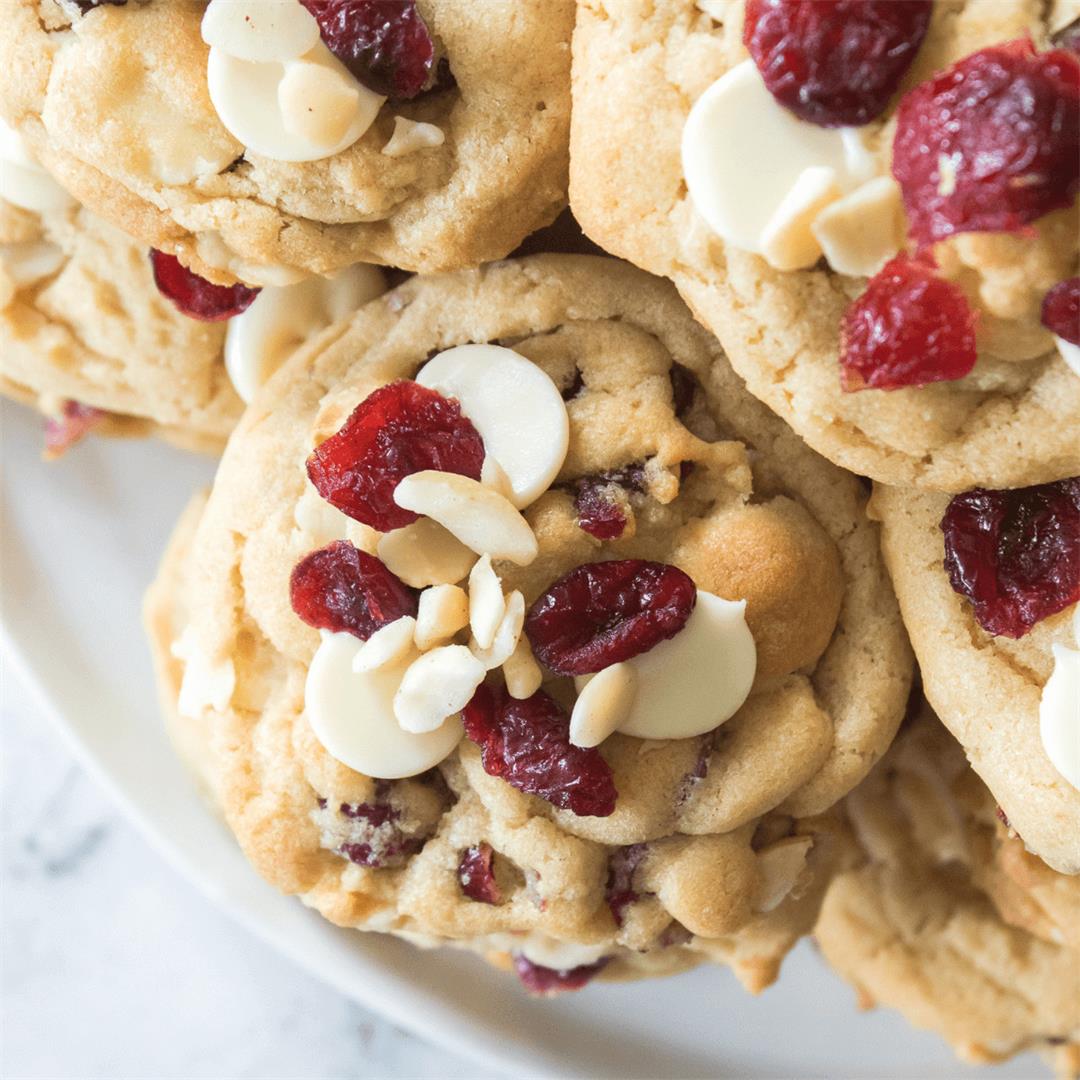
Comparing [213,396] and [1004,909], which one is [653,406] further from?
[1004,909]

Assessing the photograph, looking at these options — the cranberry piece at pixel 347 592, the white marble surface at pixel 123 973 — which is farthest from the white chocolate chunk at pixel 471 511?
the white marble surface at pixel 123 973

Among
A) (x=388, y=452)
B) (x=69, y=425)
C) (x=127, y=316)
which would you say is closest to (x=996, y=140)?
(x=388, y=452)

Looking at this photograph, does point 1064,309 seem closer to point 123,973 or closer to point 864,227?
point 864,227

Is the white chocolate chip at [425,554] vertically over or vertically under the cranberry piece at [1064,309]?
under

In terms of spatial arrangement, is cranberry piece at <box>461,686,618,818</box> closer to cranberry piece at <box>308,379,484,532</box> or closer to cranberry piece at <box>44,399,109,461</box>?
cranberry piece at <box>308,379,484,532</box>

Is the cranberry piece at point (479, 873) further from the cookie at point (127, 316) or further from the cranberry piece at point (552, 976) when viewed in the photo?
the cookie at point (127, 316)

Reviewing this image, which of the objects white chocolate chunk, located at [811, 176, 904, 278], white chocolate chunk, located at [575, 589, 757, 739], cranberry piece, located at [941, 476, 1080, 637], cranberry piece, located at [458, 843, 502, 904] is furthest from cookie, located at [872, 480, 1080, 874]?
cranberry piece, located at [458, 843, 502, 904]

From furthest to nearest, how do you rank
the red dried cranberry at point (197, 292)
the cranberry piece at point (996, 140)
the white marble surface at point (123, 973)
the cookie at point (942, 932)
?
the white marble surface at point (123, 973)
the cookie at point (942, 932)
the red dried cranberry at point (197, 292)
the cranberry piece at point (996, 140)
